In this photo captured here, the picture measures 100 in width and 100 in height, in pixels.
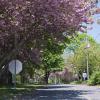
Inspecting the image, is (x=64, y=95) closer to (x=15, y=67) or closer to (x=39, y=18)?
(x=39, y=18)

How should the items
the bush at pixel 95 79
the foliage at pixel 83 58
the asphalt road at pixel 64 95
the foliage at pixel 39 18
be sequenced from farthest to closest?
the foliage at pixel 83 58 → the bush at pixel 95 79 → the asphalt road at pixel 64 95 → the foliage at pixel 39 18

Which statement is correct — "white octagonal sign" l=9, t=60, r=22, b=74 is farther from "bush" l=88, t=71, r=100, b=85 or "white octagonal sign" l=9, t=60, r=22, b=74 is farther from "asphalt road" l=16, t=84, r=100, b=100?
"bush" l=88, t=71, r=100, b=85

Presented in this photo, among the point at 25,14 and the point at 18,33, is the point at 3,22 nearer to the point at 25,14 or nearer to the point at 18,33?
the point at 25,14

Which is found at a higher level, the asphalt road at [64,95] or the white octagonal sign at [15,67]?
the white octagonal sign at [15,67]

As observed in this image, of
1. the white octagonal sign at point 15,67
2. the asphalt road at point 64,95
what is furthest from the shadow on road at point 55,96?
the white octagonal sign at point 15,67

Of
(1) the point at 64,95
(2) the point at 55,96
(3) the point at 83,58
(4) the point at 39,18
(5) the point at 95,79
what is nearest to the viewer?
(4) the point at 39,18

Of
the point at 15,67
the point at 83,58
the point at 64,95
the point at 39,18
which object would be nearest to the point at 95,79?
the point at 83,58

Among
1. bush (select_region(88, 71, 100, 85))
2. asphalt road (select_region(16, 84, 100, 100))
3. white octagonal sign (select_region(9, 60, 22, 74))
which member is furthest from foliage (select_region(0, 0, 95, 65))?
bush (select_region(88, 71, 100, 85))

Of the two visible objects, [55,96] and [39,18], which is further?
[55,96]

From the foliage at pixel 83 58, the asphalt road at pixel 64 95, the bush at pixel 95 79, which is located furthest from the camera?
the foliage at pixel 83 58

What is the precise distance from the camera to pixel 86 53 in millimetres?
102688

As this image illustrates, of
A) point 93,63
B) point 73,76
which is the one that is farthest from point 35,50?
point 73,76

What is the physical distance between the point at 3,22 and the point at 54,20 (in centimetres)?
434

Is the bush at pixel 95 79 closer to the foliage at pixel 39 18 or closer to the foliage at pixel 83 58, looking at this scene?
the foliage at pixel 83 58
